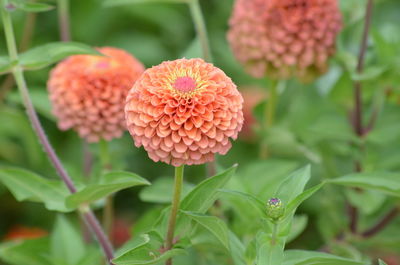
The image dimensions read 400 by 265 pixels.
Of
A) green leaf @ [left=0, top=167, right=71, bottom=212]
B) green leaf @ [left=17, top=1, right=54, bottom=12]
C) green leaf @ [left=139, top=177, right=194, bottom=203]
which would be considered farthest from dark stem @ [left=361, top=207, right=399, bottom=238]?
green leaf @ [left=17, top=1, right=54, bottom=12]

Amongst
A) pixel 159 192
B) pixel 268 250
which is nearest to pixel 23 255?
pixel 159 192

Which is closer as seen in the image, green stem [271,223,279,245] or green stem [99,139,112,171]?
green stem [271,223,279,245]

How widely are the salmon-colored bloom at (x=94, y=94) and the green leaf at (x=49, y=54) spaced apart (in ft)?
0.42

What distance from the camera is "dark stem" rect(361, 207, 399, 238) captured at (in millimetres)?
1592

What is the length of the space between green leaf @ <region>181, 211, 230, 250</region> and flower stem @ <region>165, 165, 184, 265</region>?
0.04 m

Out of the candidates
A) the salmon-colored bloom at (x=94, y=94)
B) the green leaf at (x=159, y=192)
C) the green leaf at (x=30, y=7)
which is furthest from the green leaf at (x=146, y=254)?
the green leaf at (x=30, y=7)

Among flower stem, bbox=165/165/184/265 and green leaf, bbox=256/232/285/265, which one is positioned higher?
flower stem, bbox=165/165/184/265

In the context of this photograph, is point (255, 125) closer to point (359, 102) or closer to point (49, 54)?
point (359, 102)

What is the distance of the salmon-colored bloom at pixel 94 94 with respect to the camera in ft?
4.62

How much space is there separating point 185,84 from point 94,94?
0.44m

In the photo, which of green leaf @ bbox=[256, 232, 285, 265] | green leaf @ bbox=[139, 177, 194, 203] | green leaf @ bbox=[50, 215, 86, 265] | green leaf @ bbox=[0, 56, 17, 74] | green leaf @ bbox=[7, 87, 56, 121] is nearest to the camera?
green leaf @ bbox=[256, 232, 285, 265]

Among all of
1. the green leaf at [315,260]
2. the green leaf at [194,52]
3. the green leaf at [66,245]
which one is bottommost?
the green leaf at [66,245]

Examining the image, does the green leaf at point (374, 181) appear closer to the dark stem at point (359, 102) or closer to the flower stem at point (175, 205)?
the flower stem at point (175, 205)

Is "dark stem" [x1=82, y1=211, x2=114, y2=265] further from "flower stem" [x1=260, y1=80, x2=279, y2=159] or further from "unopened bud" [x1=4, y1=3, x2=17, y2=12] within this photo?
"flower stem" [x1=260, y1=80, x2=279, y2=159]
